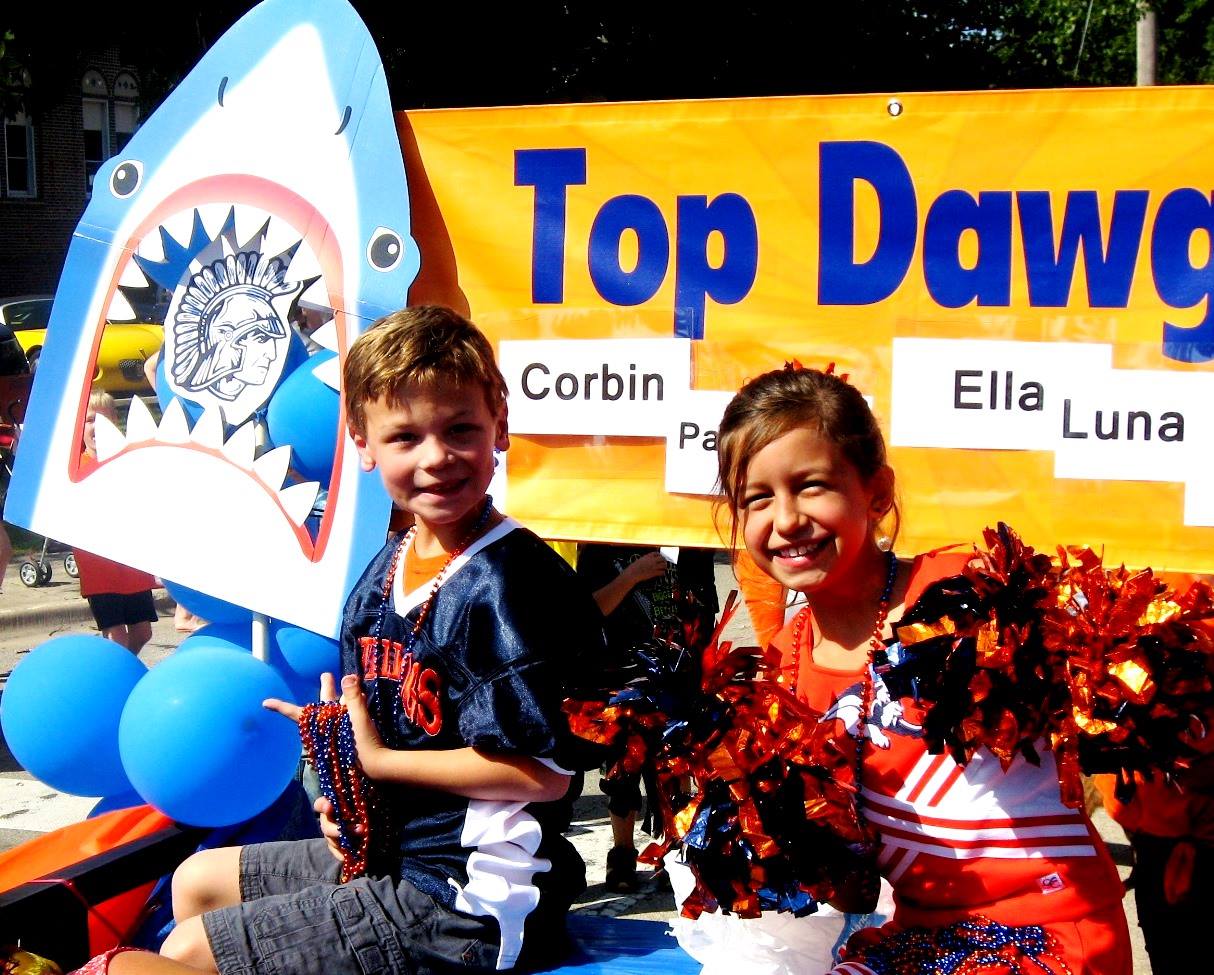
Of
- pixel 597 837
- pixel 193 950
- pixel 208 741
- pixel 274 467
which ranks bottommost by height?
pixel 597 837

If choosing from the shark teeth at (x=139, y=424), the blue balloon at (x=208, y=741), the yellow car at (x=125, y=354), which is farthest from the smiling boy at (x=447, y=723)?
the yellow car at (x=125, y=354)

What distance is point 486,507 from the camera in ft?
8.23

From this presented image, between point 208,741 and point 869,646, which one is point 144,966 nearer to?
point 208,741

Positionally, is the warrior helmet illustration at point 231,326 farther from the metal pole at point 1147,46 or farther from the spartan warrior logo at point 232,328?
the metal pole at point 1147,46

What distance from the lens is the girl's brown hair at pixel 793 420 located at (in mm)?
2113

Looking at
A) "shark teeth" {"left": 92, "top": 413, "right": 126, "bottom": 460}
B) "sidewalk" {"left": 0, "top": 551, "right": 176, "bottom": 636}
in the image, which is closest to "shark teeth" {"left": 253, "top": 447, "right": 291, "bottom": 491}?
"shark teeth" {"left": 92, "top": 413, "right": 126, "bottom": 460}

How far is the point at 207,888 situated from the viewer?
2617 millimetres

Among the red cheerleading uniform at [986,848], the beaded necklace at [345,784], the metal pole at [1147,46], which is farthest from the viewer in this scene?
the metal pole at [1147,46]

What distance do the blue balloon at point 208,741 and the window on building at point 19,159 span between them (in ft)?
78.7

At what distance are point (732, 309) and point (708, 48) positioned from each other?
972 centimetres

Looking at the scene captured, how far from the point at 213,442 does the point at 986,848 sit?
8.72 feet

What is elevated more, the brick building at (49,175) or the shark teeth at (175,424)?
the brick building at (49,175)

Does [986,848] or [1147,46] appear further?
[1147,46]

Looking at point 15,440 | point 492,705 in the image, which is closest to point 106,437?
point 492,705
